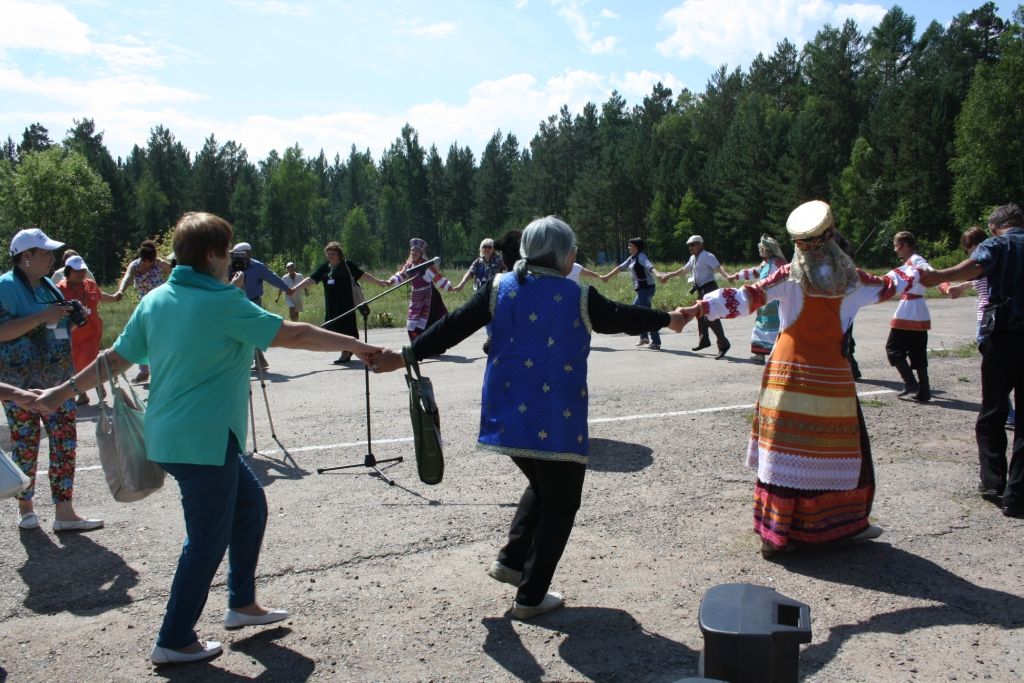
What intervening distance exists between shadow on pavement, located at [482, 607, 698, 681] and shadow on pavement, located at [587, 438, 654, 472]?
2545 millimetres

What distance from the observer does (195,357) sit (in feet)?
11.6

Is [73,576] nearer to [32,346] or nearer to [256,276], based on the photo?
[32,346]

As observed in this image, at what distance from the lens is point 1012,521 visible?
17.8 feet

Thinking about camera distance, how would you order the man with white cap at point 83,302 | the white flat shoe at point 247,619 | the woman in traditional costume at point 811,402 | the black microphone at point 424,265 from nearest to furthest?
the white flat shoe at point 247,619 → the woman in traditional costume at point 811,402 → the black microphone at point 424,265 → the man with white cap at point 83,302

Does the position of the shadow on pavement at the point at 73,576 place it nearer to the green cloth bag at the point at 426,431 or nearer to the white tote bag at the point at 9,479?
the white tote bag at the point at 9,479

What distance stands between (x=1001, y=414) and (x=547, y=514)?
3564mm

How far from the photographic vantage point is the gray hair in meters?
4.02

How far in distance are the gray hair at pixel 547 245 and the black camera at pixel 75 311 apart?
3.03 m

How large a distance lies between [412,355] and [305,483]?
2.84m

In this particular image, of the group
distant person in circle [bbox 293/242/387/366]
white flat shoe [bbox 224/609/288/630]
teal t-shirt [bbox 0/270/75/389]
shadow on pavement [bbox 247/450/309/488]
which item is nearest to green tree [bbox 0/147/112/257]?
distant person in circle [bbox 293/242/387/366]

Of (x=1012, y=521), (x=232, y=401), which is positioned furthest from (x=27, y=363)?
(x=1012, y=521)

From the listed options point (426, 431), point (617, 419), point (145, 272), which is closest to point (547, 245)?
point (426, 431)

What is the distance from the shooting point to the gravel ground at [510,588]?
149 inches

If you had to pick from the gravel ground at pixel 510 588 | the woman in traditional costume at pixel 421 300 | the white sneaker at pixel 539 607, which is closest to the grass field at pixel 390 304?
the woman in traditional costume at pixel 421 300
